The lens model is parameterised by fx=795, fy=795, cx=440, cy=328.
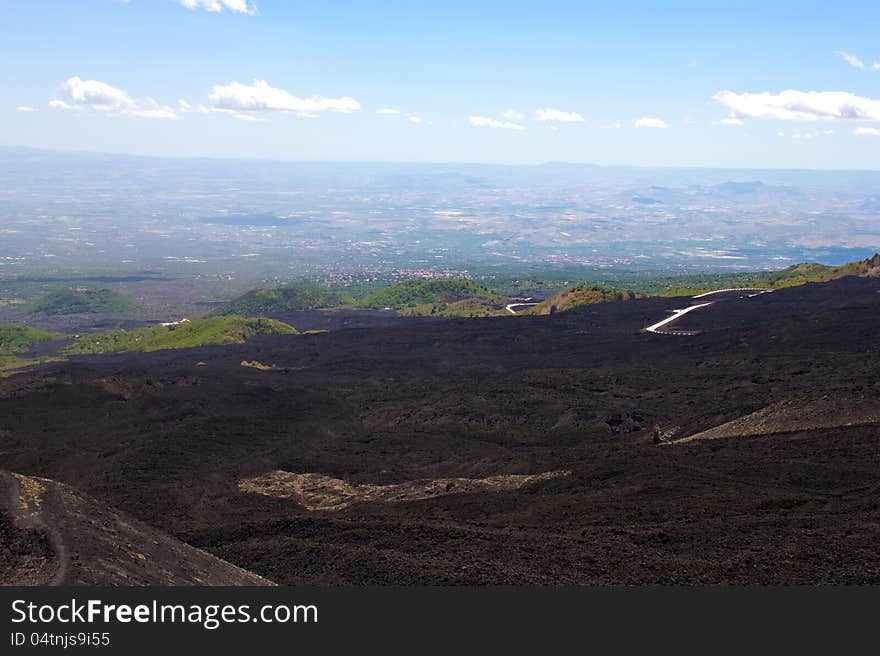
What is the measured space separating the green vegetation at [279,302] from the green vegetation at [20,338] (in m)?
37.2

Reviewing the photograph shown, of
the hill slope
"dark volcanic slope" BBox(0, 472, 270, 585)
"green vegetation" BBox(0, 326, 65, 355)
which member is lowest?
"green vegetation" BBox(0, 326, 65, 355)

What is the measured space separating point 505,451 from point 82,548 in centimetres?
3083

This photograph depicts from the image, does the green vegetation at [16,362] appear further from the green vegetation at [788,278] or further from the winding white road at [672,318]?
the green vegetation at [788,278]

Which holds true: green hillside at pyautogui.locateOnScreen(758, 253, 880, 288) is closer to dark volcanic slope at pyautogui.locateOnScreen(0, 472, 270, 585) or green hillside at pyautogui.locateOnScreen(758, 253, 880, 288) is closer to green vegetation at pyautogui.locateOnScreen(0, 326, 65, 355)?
dark volcanic slope at pyautogui.locateOnScreen(0, 472, 270, 585)

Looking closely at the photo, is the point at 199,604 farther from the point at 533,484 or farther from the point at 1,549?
the point at 533,484

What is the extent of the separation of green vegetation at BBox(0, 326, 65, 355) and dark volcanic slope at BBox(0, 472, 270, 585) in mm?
111822

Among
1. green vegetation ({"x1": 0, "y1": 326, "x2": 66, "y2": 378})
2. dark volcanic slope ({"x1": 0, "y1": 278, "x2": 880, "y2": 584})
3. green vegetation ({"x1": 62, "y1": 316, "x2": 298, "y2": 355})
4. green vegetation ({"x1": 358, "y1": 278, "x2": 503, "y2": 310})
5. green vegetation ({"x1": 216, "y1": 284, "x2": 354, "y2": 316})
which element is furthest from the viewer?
green vegetation ({"x1": 216, "y1": 284, "x2": 354, "y2": 316})

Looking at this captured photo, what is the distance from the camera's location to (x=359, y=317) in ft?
479

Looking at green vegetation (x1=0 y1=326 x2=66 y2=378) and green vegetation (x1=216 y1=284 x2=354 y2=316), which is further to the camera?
green vegetation (x1=216 y1=284 x2=354 y2=316)

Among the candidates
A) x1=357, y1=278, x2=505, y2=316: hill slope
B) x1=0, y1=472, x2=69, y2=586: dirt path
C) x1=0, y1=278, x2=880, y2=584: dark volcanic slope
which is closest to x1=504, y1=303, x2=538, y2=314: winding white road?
x1=357, y1=278, x2=505, y2=316: hill slope

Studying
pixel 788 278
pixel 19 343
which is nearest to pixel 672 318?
pixel 788 278

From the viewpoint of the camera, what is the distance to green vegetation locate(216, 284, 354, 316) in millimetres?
172750

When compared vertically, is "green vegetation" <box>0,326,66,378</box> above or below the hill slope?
below

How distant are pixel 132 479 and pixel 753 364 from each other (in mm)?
50687
